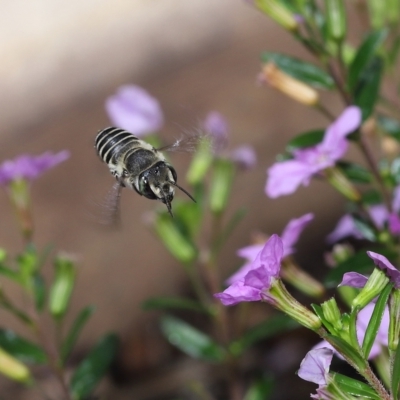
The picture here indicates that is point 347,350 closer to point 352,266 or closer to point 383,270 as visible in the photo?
point 383,270

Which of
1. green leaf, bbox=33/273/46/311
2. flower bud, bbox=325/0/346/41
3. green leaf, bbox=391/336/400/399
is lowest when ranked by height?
green leaf, bbox=391/336/400/399

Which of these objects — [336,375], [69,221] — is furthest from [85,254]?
[336,375]

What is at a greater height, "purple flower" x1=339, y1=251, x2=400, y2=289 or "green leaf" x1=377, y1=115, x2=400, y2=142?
"green leaf" x1=377, y1=115, x2=400, y2=142

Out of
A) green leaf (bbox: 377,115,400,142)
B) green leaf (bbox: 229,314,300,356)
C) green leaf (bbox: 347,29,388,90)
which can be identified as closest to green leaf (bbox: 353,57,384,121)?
green leaf (bbox: 347,29,388,90)

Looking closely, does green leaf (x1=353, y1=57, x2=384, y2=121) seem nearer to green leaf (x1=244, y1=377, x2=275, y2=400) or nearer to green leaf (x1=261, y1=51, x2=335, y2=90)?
green leaf (x1=261, y1=51, x2=335, y2=90)

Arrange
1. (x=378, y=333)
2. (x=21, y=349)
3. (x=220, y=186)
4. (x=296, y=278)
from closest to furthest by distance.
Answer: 1. (x=378, y=333)
2. (x=296, y=278)
3. (x=21, y=349)
4. (x=220, y=186)

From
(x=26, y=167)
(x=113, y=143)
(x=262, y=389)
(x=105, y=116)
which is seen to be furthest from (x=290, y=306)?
(x=105, y=116)
